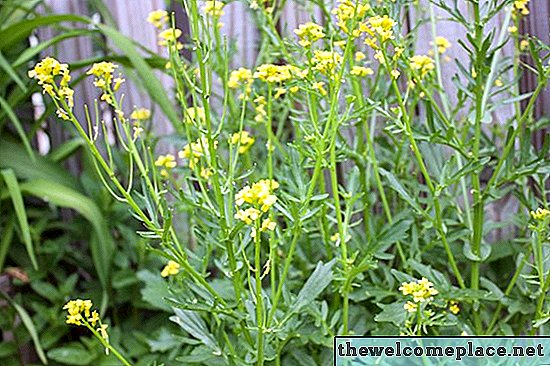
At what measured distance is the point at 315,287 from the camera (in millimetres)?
1034

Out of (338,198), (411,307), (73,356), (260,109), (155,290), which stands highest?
(260,109)

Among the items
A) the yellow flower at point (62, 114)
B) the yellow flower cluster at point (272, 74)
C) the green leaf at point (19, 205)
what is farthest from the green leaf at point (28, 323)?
the yellow flower cluster at point (272, 74)

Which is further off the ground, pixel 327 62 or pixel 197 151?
pixel 327 62

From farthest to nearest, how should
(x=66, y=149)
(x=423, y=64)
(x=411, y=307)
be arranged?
(x=66, y=149) → (x=423, y=64) → (x=411, y=307)

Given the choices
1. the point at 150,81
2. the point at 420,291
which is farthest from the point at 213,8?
the point at 150,81

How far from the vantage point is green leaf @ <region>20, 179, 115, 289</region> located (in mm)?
1666

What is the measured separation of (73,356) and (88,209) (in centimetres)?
32

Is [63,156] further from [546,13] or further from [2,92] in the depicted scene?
[546,13]

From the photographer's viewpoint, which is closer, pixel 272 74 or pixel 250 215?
pixel 250 215

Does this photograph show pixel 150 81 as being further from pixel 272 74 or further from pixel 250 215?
pixel 250 215

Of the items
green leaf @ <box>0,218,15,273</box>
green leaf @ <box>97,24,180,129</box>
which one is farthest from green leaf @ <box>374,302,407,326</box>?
green leaf @ <box>0,218,15,273</box>

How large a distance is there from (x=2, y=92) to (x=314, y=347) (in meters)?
1.00

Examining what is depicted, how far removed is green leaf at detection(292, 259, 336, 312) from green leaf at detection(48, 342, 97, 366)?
2.36 ft

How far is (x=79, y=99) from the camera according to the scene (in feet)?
6.57
